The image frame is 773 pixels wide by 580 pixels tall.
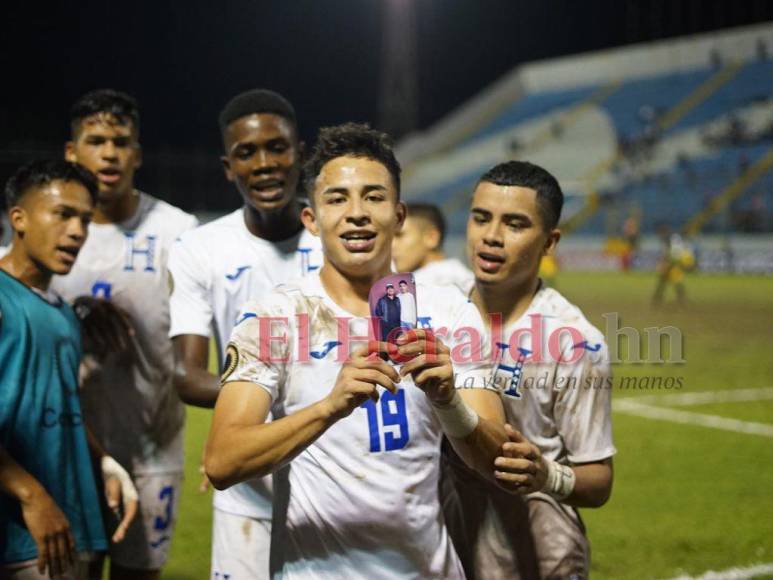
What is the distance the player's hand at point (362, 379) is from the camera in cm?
242

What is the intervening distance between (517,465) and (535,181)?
1336 millimetres

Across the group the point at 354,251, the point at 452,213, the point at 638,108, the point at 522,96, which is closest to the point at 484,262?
the point at 354,251

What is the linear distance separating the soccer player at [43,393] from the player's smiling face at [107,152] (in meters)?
0.77

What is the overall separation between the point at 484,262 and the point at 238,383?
4.28ft

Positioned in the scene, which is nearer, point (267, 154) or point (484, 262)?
point (484, 262)

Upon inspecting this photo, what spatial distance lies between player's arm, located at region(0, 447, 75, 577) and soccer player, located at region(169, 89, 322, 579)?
0.69 meters

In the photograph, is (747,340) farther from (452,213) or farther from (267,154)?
(452,213)

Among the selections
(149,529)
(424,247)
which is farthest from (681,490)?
(149,529)

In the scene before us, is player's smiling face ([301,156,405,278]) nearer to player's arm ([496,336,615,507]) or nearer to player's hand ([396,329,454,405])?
player's hand ([396,329,454,405])

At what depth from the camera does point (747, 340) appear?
16.2 m

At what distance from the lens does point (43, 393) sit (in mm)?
3504

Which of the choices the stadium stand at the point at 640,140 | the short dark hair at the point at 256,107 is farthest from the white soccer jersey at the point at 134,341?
the stadium stand at the point at 640,140

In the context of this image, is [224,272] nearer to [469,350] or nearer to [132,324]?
[132,324]

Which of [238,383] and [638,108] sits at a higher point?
[638,108]
